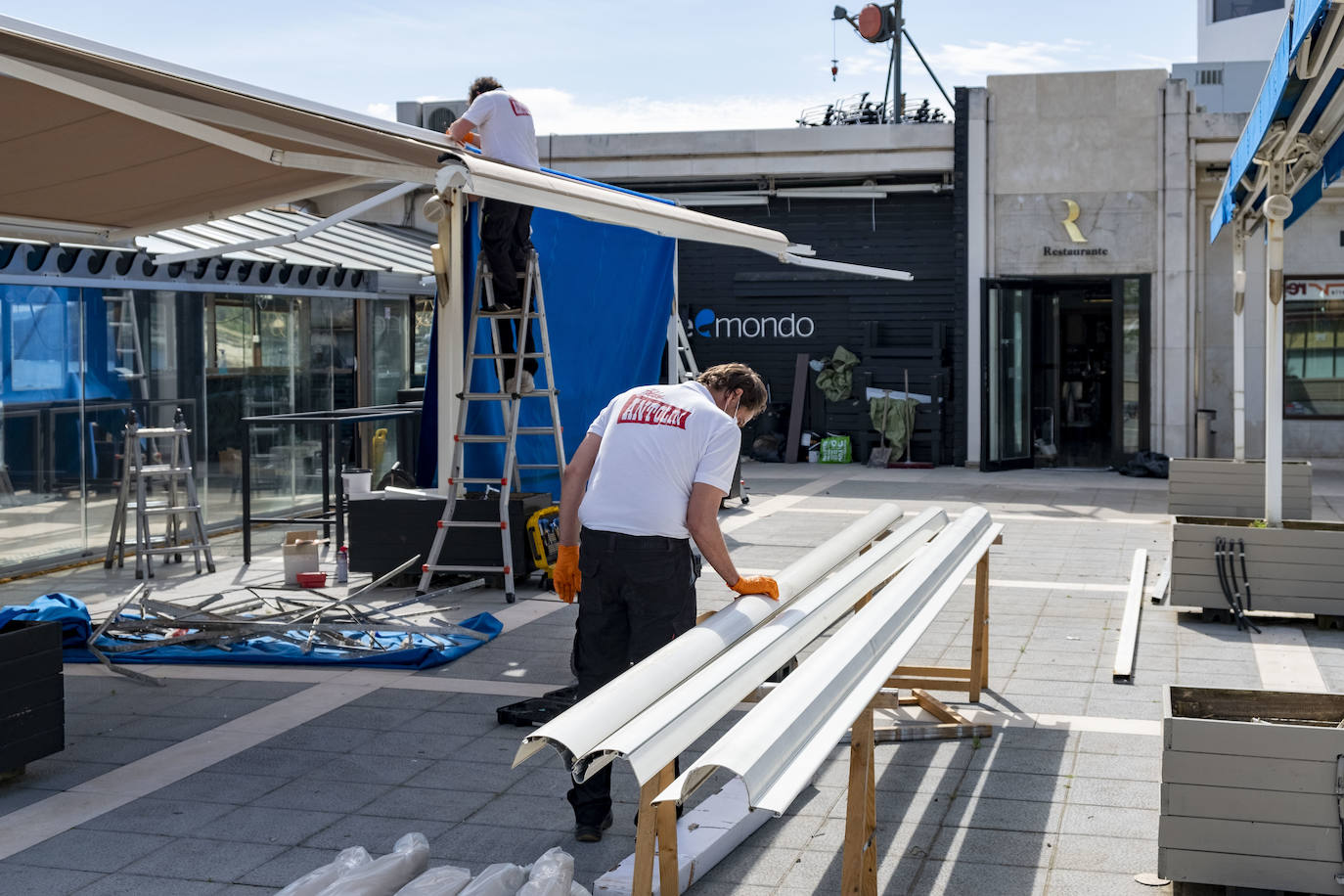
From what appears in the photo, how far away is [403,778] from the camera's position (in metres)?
5.64

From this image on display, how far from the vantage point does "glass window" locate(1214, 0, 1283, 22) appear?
163 feet

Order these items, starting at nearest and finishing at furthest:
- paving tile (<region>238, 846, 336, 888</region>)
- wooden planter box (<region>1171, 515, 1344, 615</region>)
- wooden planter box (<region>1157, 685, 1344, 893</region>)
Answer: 1. wooden planter box (<region>1157, 685, 1344, 893</region>)
2. paving tile (<region>238, 846, 336, 888</region>)
3. wooden planter box (<region>1171, 515, 1344, 615</region>)

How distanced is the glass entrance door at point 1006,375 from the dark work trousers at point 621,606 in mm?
14838

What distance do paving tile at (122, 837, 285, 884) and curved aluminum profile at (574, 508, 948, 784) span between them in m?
1.44

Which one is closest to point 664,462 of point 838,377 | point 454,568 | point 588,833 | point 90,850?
point 588,833

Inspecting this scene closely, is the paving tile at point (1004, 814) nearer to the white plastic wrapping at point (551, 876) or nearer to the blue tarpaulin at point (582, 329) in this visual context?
the white plastic wrapping at point (551, 876)

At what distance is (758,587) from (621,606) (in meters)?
0.54

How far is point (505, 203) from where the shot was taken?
32.7ft

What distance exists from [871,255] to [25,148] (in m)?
15.2

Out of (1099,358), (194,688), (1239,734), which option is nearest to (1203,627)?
(1239,734)

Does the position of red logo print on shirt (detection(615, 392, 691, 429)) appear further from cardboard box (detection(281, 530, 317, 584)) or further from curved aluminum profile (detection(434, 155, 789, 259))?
cardboard box (detection(281, 530, 317, 584))

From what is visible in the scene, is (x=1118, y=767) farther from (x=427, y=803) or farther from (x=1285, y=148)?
(x=1285, y=148)

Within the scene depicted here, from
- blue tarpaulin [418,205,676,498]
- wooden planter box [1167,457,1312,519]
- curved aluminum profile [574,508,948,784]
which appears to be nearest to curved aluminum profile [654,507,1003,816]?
curved aluminum profile [574,508,948,784]

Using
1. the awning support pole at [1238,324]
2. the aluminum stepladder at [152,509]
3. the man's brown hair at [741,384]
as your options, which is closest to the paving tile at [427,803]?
the man's brown hair at [741,384]
